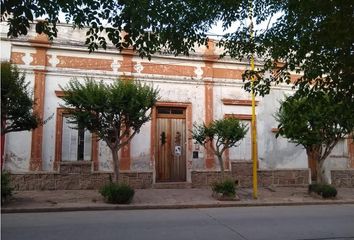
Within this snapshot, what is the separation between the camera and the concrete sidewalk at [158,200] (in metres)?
13.0

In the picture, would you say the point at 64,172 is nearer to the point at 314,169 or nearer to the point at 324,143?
the point at 324,143

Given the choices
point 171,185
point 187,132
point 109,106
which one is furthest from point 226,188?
point 109,106

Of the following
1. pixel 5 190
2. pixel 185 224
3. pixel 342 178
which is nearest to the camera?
pixel 185 224

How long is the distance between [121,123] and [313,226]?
699cm

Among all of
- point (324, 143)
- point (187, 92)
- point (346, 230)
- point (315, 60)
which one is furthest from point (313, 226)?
point (187, 92)

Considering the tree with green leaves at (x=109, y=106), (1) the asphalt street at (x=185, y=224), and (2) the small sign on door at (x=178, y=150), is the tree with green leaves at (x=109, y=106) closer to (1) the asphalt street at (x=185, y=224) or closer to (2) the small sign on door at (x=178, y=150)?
(1) the asphalt street at (x=185, y=224)

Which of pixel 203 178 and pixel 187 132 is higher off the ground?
pixel 187 132

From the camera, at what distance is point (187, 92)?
18156 millimetres

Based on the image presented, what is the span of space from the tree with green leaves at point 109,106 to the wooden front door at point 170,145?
11.6 ft

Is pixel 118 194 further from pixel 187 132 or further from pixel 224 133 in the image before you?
pixel 187 132

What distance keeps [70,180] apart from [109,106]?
4198mm

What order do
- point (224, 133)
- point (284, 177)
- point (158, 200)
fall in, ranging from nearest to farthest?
point (158, 200)
point (224, 133)
point (284, 177)

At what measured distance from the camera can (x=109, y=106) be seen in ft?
45.4

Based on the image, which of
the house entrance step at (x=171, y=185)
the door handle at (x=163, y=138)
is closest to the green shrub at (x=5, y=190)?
the house entrance step at (x=171, y=185)
